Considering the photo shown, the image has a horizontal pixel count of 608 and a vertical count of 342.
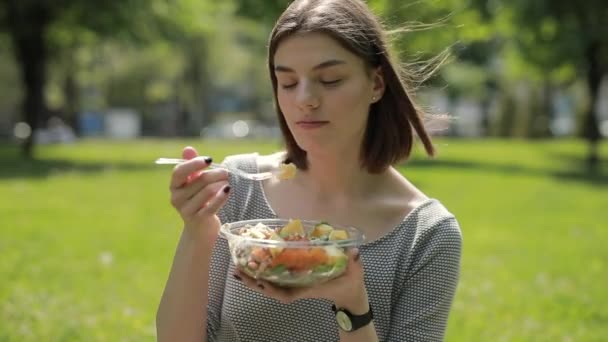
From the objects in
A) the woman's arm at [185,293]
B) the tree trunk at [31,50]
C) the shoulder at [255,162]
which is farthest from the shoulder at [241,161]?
the tree trunk at [31,50]

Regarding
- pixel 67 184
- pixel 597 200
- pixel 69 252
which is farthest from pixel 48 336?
pixel 597 200

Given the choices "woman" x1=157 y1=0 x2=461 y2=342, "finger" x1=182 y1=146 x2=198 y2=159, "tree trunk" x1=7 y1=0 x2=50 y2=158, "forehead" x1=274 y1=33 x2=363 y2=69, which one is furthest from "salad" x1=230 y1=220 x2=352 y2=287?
"tree trunk" x1=7 y1=0 x2=50 y2=158

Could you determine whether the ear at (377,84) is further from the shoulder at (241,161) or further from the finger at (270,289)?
the finger at (270,289)

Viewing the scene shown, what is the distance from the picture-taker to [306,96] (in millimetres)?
2117

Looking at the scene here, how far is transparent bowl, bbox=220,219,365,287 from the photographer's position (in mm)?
1714

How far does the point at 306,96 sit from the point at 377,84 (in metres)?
0.38

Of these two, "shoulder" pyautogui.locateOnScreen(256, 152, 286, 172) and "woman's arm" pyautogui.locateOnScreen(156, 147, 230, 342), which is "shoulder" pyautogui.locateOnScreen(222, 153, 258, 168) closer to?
"shoulder" pyautogui.locateOnScreen(256, 152, 286, 172)

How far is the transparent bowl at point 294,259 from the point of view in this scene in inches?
67.5

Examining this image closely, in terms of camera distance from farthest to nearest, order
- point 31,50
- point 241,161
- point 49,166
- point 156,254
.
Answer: point 31,50 → point 49,166 → point 156,254 → point 241,161

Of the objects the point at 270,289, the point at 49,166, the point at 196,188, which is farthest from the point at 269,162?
the point at 49,166

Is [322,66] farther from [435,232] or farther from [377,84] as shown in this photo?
[435,232]

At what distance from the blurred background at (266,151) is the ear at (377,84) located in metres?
0.27

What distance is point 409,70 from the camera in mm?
2660

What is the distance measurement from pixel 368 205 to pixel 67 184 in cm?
1148
